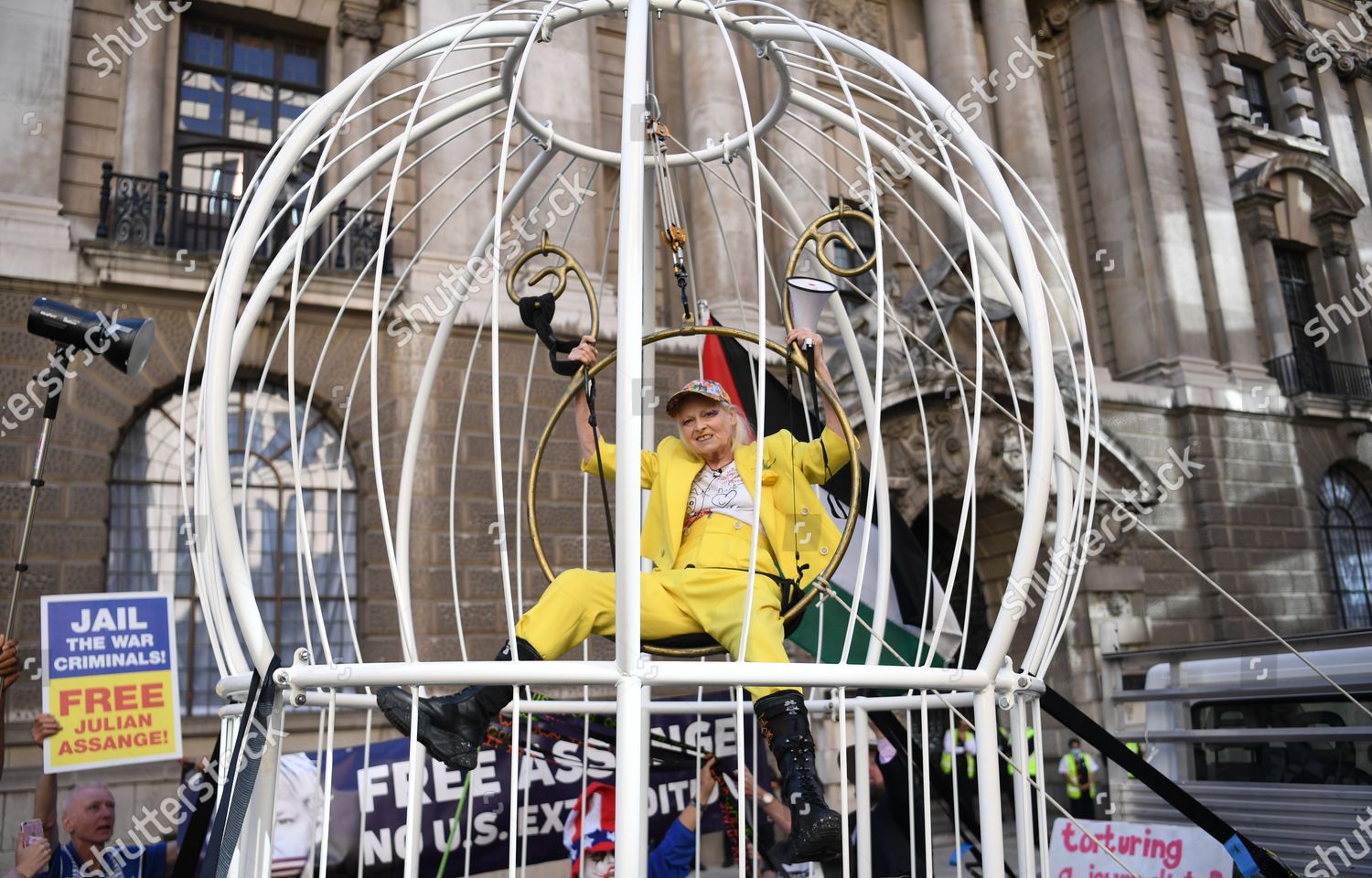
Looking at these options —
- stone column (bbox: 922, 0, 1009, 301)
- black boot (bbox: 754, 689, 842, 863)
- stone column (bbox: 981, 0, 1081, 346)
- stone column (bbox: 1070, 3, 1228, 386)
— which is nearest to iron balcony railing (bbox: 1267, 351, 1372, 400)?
stone column (bbox: 1070, 3, 1228, 386)

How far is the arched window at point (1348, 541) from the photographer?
16.2m

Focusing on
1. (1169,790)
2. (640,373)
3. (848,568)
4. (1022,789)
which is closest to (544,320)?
(640,373)

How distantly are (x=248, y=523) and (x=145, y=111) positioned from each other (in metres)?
4.21

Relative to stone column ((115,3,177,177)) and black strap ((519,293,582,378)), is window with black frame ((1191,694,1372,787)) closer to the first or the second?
black strap ((519,293,582,378))

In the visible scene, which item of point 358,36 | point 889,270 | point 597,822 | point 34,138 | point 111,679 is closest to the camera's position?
point 111,679

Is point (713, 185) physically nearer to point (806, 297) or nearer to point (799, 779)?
point (806, 297)

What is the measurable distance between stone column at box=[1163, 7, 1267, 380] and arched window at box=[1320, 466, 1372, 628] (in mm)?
2554

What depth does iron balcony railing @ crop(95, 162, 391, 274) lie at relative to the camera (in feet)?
32.6

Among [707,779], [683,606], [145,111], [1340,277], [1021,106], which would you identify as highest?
[1021,106]

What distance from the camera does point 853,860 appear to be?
19.4 ft

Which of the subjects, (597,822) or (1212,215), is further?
(1212,215)

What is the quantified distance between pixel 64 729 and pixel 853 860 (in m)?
4.19

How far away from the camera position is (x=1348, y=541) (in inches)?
657

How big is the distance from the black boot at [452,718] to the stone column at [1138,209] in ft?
46.7
